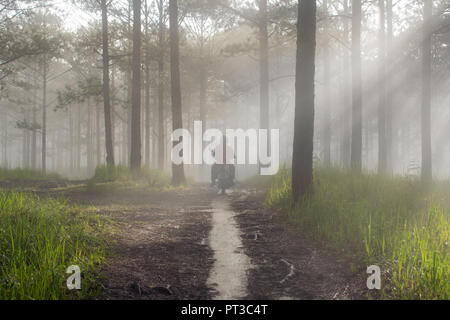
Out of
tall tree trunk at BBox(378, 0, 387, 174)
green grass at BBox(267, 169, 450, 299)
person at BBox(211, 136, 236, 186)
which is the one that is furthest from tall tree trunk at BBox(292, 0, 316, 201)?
tall tree trunk at BBox(378, 0, 387, 174)

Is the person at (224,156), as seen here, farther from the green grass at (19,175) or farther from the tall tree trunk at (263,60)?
the green grass at (19,175)

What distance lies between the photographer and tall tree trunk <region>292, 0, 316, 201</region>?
25.7ft

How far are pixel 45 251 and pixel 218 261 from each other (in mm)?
2199

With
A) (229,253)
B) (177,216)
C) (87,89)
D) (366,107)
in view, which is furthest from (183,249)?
(366,107)

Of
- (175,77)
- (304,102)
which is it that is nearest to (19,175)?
(175,77)

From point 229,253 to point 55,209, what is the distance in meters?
3.11

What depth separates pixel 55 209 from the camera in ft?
19.7

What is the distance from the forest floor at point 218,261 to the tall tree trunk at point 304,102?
1.05 m

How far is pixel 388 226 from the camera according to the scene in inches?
205

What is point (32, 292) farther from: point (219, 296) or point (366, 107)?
point (366, 107)

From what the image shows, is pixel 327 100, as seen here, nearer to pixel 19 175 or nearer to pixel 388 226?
pixel 19 175

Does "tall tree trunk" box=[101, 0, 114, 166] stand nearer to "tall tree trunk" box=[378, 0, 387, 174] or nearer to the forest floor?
the forest floor

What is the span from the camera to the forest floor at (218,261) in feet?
12.5

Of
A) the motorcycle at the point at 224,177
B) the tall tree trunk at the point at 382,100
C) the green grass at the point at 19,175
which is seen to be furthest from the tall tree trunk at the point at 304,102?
the green grass at the point at 19,175
